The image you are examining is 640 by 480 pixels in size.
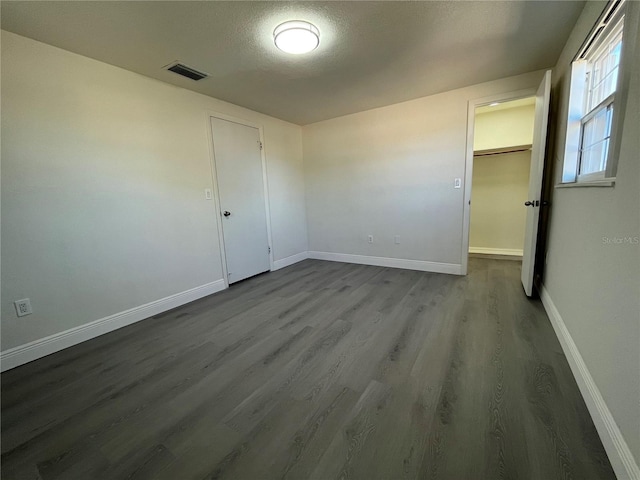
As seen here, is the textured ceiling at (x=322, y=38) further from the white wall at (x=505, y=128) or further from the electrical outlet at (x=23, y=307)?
the electrical outlet at (x=23, y=307)

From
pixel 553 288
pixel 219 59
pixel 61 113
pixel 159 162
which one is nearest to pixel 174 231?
pixel 159 162

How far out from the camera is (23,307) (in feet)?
6.22

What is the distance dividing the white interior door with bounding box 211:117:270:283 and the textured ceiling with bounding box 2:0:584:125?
0.59 metres

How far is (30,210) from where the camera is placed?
1902 millimetres

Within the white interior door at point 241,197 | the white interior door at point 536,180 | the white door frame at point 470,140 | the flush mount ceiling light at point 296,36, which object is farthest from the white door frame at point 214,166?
the white interior door at point 536,180

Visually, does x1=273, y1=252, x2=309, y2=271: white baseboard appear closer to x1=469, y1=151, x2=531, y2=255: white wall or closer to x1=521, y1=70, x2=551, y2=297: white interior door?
x1=469, y1=151, x2=531, y2=255: white wall

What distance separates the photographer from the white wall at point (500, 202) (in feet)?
13.4

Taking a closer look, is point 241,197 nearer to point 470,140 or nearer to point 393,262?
point 393,262

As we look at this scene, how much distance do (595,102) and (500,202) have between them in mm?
2742

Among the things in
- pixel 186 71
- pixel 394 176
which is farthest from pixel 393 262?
pixel 186 71

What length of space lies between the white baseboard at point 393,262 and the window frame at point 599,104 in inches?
65.2

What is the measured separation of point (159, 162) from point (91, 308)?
148cm

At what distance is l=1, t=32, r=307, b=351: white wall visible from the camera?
6.07 ft

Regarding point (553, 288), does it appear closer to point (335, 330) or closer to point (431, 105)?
point (335, 330)
